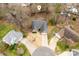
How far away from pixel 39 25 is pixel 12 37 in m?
0.16

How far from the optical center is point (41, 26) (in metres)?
1.05

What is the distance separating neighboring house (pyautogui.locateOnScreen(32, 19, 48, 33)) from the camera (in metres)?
1.04

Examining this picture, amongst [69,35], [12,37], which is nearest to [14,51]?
[12,37]

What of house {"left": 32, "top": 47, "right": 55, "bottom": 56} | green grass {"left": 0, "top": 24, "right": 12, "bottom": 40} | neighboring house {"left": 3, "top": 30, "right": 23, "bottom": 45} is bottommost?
house {"left": 32, "top": 47, "right": 55, "bottom": 56}

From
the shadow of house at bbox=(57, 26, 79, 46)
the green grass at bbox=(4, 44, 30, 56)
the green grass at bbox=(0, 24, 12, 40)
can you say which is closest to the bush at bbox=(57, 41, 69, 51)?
the shadow of house at bbox=(57, 26, 79, 46)

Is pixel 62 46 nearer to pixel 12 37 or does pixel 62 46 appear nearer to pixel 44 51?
pixel 44 51

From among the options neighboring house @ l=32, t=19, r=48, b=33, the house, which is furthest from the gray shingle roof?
the house

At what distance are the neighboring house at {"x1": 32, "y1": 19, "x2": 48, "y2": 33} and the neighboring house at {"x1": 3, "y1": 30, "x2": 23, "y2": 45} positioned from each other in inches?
3.4

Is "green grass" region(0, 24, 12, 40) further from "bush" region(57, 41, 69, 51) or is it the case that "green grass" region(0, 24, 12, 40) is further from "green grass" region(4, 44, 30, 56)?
"bush" region(57, 41, 69, 51)

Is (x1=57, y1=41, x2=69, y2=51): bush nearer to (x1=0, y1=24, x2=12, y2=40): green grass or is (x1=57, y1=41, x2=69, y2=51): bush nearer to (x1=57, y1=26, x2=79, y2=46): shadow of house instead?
(x1=57, y1=26, x2=79, y2=46): shadow of house

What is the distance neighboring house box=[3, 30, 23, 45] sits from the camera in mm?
1044

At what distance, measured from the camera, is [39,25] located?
1046 mm

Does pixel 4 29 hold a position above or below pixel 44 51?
above

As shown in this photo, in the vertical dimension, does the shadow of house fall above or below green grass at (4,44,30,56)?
above
